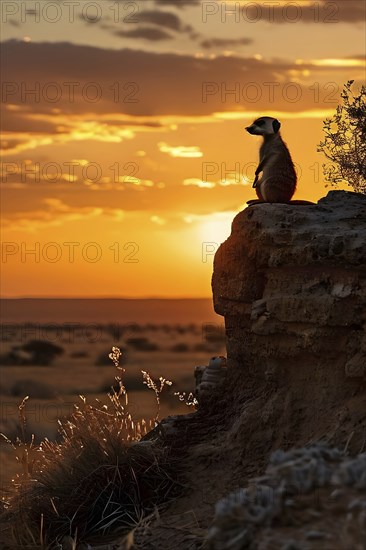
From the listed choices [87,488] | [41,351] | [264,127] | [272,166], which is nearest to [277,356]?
[87,488]

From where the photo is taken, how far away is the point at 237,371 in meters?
10.6

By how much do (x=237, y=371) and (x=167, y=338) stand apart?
53.0m

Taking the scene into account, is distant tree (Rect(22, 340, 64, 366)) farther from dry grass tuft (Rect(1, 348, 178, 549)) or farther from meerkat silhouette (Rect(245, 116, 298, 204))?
dry grass tuft (Rect(1, 348, 178, 549))

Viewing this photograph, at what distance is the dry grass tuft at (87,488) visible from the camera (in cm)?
942

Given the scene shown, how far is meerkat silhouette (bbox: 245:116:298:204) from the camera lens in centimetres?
1175

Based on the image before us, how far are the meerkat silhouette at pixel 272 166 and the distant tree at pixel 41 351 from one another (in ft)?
113

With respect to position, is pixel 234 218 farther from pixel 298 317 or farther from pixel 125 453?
pixel 125 453

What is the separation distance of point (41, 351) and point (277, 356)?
133ft

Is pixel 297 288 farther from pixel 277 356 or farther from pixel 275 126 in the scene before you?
pixel 275 126

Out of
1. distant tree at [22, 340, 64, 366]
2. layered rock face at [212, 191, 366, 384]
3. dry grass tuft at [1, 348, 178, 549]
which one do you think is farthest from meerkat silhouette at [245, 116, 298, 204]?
distant tree at [22, 340, 64, 366]

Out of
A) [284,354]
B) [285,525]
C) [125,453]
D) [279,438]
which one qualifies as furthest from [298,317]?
[285,525]

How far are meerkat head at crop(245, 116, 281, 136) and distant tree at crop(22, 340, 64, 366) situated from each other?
112ft

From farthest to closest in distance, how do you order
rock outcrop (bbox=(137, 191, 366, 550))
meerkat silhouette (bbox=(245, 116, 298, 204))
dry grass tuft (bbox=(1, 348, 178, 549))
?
meerkat silhouette (bbox=(245, 116, 298, 204)) < dry grass tuft (bbox=(1, 348, 178, 549)) < rock outcrop (bbox=(137, 191, 366, 550))

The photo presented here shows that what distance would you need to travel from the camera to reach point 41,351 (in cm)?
4962
